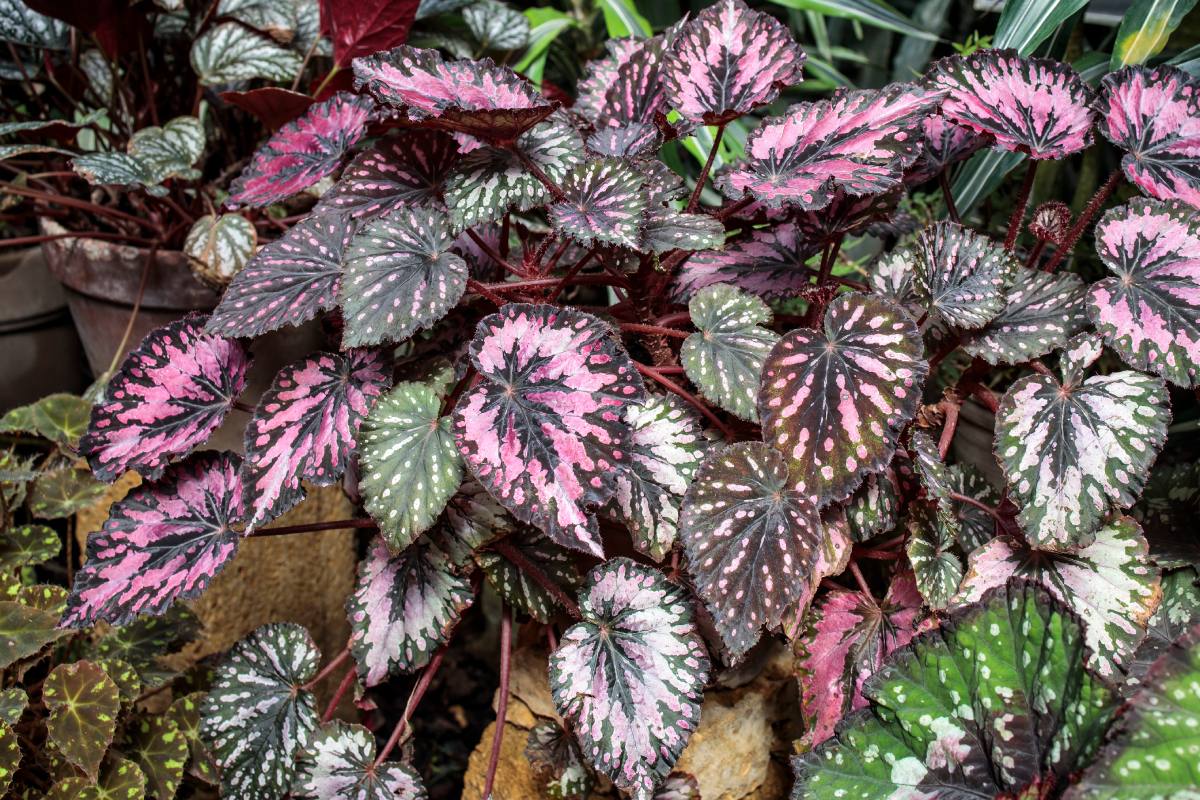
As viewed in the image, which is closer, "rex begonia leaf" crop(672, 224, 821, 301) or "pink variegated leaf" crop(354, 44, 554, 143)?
"pink variegated leaf" crop(354, 44, 554, 143)

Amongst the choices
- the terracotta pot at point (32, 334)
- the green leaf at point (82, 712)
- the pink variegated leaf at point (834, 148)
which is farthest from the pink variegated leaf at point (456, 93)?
the terracotta pot at point (32, 334)

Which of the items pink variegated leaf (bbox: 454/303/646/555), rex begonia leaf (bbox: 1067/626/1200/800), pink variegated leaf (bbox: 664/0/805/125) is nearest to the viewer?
rex begonia leaf (bbox: 1067/626/1200/800)

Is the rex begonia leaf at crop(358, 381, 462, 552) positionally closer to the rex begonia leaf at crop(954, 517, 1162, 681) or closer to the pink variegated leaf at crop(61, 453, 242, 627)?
the pink variegated leaf at crop(61, 453, 242, 627)

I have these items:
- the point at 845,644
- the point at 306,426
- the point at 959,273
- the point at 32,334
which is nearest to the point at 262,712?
the point at 306,426

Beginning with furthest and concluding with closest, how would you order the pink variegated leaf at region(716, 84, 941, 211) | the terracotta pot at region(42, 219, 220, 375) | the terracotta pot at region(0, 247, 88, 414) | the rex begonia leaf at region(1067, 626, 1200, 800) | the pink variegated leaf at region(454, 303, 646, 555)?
the terracotta pot at region(0, 247, 88, 414) < the terracotta pot at region(42, 219, 220, 375) < the pink variegated leaf at region(716, 84, 941, 211) < the pink variegated leaf at region(454, 303, 646, 555) < the rex begonia leaf at region(1067, 626, 1200, 800)

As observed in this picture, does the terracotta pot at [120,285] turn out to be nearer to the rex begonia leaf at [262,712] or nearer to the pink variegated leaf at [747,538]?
the rex begonia leaf at [262,712]

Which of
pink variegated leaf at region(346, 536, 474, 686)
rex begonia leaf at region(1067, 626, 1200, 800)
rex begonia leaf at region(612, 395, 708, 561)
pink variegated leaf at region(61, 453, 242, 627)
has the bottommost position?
pink variegated leaf at region(346, 536, 474, 686)

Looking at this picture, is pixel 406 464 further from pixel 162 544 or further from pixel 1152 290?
pixel 1152 290

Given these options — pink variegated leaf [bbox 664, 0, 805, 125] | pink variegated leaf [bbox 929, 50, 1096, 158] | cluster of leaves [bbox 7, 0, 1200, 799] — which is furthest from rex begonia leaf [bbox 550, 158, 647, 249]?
pink variegated leaf [bbox 929, 50, 1096, 158]

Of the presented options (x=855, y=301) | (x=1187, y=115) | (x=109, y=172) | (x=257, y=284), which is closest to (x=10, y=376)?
(x=109, y=172)
